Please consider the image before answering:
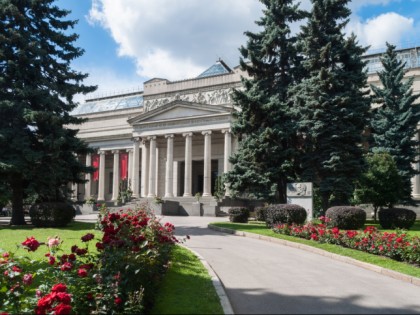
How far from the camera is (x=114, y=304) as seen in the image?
19.7ft

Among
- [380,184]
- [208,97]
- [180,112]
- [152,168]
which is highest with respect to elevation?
[208,97]

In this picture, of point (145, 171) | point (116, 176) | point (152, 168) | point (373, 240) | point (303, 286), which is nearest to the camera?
point (303, 286)

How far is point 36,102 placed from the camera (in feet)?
76.7

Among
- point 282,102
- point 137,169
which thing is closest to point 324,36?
point 282,102

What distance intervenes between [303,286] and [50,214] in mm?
16066

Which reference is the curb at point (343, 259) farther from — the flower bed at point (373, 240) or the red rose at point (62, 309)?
the red rose at point (62, 309)

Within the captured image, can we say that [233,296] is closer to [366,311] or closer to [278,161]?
[366,311]

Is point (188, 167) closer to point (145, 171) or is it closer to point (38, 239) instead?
point (145, 171)

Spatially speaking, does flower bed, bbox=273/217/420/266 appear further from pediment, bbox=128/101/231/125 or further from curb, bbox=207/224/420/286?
pediment, bbox=128/101/231/125

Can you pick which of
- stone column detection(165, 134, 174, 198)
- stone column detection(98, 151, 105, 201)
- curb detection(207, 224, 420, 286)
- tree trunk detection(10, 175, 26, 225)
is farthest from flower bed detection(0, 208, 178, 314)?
stone column detection(98, 151, 105, 201)

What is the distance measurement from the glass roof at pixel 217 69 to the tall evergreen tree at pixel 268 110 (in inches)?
978

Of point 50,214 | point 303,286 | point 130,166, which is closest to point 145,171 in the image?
point 130,166

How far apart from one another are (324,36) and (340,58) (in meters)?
1.70

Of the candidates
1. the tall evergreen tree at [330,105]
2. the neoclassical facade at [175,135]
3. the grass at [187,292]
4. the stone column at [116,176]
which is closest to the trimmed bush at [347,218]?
the tall evergreen tree at [330,105]
